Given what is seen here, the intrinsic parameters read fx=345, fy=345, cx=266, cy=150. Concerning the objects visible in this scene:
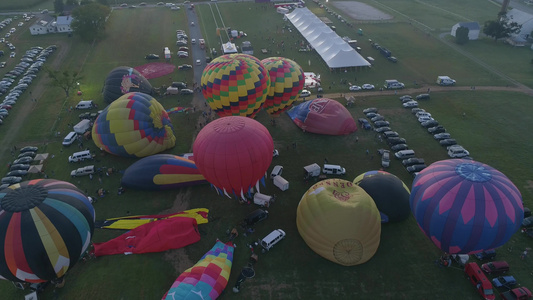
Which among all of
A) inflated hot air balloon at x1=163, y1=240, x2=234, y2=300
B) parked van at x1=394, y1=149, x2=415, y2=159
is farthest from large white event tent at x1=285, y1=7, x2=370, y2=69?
inflated hot air balloon at x1=163, y1=240, x2=234, y2=300

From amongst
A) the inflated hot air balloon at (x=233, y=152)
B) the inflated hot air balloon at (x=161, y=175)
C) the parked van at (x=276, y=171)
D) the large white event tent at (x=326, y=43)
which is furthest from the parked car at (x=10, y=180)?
the large white event tent at (x=326, y=43)

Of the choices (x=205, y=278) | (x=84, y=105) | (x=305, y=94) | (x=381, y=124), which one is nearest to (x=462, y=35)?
(x=381, y=124)

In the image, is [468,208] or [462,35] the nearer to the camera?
[468,208]

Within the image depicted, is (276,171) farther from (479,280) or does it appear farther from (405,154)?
(479,280)

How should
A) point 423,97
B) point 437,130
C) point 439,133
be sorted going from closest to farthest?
point 439,133
point 437,130
point 423,97

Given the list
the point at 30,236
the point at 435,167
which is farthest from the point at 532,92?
the point at 30,236

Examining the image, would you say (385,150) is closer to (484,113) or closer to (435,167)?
(435,167)

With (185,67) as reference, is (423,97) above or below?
above
